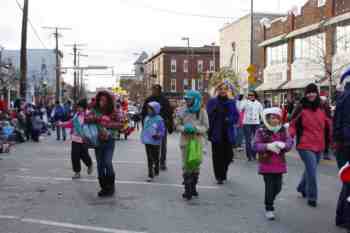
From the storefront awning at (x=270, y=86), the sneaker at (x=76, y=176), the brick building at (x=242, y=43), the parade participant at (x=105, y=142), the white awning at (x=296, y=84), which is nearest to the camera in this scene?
the parade participant at (x=105, y=142)

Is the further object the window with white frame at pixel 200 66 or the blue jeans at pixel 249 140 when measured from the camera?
the window with white frame at pixel 200 66

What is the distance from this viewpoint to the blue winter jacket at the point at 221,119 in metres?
10.2

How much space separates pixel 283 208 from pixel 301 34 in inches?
1149

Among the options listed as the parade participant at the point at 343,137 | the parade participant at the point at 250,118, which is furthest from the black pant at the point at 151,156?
the parade participant at the point at 250,118

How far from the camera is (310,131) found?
8078mm

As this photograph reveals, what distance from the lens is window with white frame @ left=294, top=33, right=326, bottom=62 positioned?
3145 cm

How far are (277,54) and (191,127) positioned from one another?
33.1 m

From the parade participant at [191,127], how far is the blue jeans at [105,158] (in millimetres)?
1165

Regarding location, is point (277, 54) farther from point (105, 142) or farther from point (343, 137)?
A: point (343, 137)

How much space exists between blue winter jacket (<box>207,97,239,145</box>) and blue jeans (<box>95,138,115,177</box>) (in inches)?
85.8

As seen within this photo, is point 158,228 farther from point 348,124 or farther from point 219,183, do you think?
point 219,183

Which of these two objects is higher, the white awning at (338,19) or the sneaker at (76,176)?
the white awning at (338,19)

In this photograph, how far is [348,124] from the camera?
21.4ft

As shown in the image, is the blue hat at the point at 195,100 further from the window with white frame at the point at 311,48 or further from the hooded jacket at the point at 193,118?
the window with white frame at the point at 311,48
